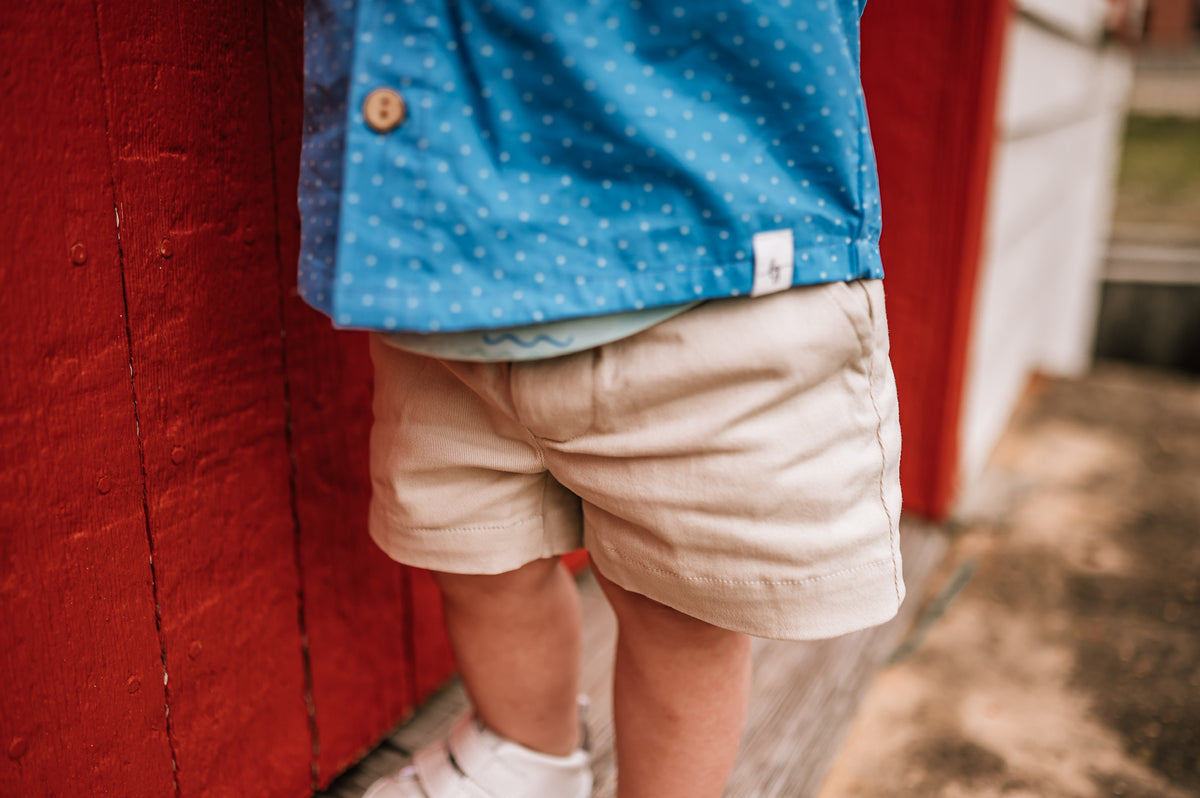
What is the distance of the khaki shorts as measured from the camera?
605mm

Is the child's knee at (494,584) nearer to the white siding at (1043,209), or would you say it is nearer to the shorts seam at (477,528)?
the shorts seam at (477,528)

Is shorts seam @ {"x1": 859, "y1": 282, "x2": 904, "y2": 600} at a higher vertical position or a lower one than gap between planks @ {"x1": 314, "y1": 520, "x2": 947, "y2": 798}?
higher

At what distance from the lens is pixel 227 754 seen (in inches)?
34.2

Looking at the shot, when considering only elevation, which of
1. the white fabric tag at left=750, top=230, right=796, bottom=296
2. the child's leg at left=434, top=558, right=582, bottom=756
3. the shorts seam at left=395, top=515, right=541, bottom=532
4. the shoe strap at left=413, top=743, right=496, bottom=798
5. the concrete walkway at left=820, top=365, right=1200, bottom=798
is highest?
the white fabric tag at left=750, top=230, right=796, bottom=296

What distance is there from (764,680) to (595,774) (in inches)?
12.8

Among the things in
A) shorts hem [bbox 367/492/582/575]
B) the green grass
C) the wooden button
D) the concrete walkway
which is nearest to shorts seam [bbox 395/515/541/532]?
shorts hem [bbox 367/492/582/575]

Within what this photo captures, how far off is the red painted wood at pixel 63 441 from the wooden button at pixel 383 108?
0.28 meters

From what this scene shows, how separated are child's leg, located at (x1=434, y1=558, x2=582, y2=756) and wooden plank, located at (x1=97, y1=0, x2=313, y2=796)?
0.69ft

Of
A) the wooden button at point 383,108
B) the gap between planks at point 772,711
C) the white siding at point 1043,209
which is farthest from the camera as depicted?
the white siding at point 1043,209

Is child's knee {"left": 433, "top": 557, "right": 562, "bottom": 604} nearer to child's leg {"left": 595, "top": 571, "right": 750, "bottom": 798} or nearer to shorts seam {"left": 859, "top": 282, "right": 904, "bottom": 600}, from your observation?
child's leg {"left": 595, "top": 571, "right": 750, "bottom": 798}

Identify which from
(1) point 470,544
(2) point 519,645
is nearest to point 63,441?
(1) point 470,544

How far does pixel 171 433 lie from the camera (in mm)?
757

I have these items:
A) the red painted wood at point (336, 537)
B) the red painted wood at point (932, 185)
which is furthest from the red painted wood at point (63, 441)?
the red painted wood at point (932, 185)

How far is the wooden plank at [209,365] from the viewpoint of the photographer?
0.70 metres
